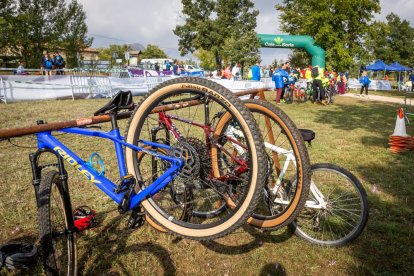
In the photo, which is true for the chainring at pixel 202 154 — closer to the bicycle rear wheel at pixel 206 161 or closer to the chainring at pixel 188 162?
the bicycle rear wheel at pixel 206 161

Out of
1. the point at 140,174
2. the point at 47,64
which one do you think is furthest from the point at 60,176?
the point at 47,64

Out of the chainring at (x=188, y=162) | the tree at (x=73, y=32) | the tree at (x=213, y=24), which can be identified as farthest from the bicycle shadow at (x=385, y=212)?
the tree at (x=213, y=24)

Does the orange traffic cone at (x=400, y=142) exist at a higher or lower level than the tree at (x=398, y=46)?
lower

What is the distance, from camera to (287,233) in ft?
10.8

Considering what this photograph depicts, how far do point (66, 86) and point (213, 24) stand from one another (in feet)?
159

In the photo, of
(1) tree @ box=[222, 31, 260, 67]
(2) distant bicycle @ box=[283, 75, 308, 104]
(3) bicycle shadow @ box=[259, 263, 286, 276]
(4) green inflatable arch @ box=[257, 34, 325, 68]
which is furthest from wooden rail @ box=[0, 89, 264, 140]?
(4) green inflatable arch @ box=[257, 34, 325, 68]

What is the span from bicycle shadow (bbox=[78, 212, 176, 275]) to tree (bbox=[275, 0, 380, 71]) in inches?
1401

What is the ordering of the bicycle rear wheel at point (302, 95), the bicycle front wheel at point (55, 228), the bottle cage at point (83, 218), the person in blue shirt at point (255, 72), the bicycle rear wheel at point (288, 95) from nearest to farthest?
the bicycle front wheel at point (55, 228) → the bottle cage at point (83, 218) → the bicycle rear wheel at point (288, 95) → the bicycle rear wheel at point (302, 95) → the person in blue shirt at point (255, 72)

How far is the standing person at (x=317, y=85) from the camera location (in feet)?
53.0

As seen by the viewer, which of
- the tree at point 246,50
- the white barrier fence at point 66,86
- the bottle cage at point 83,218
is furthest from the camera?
the tree at point 246,50

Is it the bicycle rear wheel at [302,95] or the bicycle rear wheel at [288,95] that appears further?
the bicycle rear wheel at [302,95]

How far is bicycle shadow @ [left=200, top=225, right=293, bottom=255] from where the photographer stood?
3.02m

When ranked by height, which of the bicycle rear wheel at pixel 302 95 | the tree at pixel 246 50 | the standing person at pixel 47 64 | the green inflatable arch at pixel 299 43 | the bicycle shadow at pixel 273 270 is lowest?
the bicycle shadow at pixel 273 270

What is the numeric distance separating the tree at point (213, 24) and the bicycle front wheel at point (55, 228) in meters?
59.0
